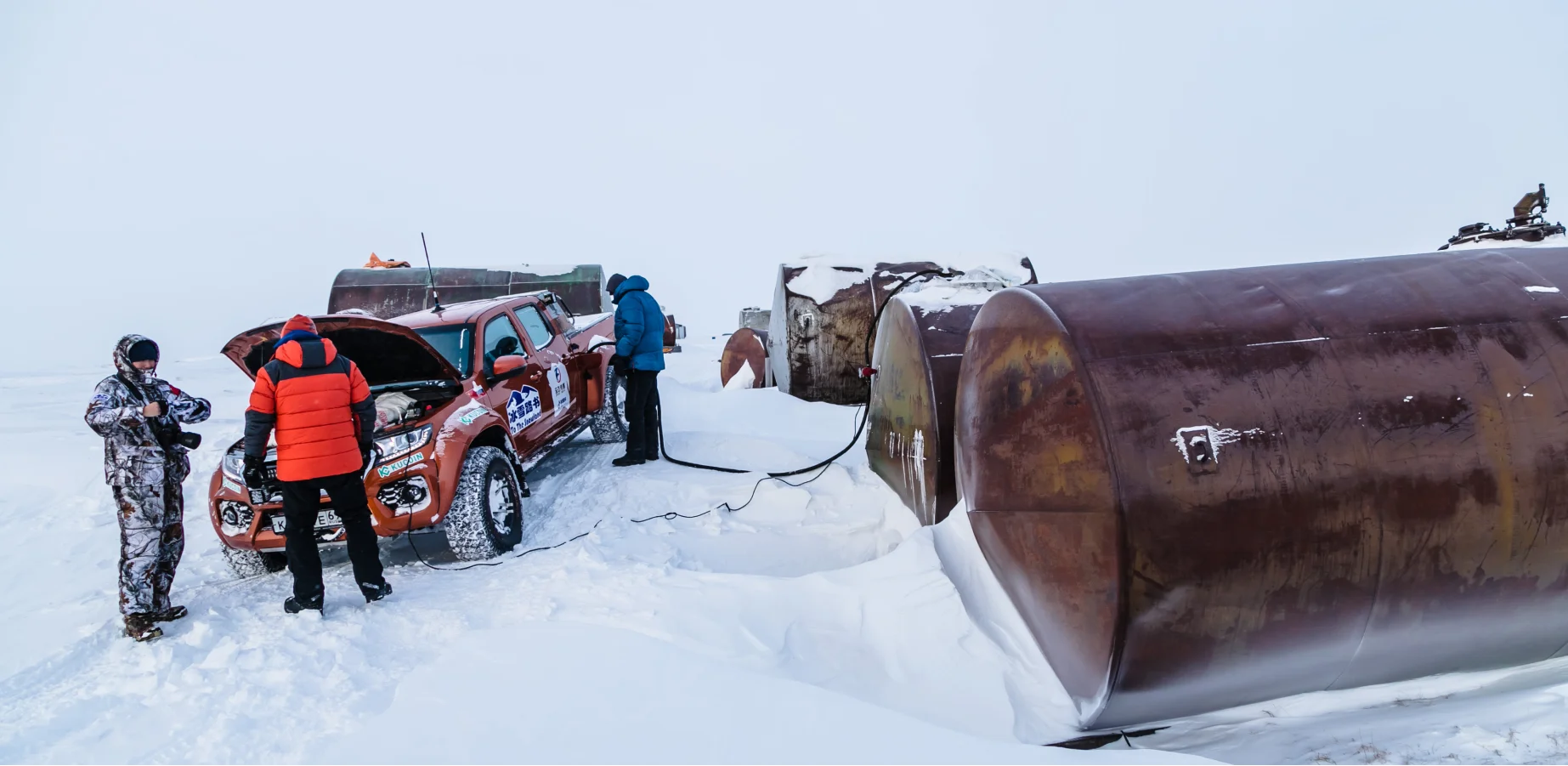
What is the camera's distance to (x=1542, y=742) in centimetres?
259

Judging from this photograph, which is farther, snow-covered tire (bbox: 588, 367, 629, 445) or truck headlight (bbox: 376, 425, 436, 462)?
snow-covered tire (bbox: 588, 367, 629, 445)

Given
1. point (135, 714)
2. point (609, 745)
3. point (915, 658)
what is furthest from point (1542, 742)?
point (135, 714)

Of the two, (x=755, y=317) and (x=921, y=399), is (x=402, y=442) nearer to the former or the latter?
(x=921, y=399)

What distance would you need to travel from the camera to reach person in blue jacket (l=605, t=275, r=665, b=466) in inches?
289

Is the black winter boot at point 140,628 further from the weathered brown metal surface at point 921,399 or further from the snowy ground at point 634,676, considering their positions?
the weathered brown metal surface at point 921,399

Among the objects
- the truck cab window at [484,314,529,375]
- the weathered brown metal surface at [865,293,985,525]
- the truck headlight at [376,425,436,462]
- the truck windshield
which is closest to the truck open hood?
the truck windshield

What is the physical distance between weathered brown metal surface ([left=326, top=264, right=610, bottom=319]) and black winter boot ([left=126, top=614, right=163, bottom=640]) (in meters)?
12.9

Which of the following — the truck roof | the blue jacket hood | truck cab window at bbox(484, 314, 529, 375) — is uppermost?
the blue jacket hood

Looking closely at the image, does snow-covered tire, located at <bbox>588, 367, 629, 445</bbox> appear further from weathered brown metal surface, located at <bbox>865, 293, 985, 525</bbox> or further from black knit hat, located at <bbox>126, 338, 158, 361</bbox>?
black knit hat, located at <bbox>126, 338, 158, 361</bbox>

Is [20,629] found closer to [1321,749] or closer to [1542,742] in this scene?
[1321,749]

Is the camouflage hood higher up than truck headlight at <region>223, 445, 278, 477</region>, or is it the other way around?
the camouflage hood

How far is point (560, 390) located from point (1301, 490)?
5.94 meters

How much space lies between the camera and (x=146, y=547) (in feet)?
13.6

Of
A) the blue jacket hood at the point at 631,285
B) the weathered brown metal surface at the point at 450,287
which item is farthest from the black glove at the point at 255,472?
the weathered brown metal surface at the point at 450,287
